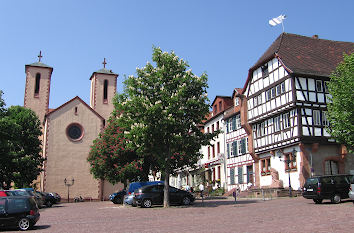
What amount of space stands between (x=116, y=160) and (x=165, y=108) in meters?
15.6

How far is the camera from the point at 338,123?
85.3 feet

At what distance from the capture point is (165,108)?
23.4 meters

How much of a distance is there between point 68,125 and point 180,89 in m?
33.6

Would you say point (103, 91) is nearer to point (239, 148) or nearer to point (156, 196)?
point (239, 148)

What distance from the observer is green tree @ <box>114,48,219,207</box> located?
2319cm

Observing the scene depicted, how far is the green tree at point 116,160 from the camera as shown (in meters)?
35.8

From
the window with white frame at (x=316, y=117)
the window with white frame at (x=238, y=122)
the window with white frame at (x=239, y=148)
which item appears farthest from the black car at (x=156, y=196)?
the window with white frame at (x=238, y=122)

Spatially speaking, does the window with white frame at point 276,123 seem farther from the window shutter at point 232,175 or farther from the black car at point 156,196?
the black car at point 156,196

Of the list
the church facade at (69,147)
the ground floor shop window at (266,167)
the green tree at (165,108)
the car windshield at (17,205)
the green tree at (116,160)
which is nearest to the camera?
the car windshield at (17,205)

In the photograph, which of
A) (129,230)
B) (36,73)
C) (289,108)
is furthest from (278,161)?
(36,73)

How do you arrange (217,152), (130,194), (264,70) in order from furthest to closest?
(217,152) → (264,70) → (130,194)

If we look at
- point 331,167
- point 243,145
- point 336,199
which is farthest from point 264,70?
point 336,199

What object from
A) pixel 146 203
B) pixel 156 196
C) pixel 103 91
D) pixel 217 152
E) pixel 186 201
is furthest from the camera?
pixel 103 91

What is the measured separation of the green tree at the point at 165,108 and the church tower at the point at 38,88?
37129 millimetres
